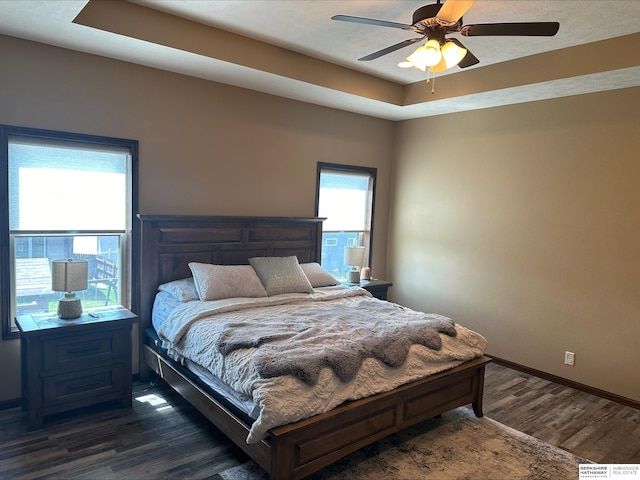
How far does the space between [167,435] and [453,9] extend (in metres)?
3.10

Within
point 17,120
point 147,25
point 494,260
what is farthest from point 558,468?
point 17,120

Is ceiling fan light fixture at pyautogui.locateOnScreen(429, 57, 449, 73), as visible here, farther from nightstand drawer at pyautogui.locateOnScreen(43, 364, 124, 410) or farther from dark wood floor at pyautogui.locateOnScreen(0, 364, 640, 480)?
nightstand drawer at pyautogui.locateOnScreen(43, 364, 124, 410)

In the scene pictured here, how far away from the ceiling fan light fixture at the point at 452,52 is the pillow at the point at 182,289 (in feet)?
8.30

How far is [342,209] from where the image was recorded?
5.34 metres

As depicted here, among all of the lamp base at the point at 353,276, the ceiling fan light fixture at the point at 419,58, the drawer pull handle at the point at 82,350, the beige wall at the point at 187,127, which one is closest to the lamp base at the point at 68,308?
the drawer pull handle at the point at 82,350

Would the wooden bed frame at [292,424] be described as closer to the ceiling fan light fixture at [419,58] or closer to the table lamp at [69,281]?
the table lamp at [69,281]

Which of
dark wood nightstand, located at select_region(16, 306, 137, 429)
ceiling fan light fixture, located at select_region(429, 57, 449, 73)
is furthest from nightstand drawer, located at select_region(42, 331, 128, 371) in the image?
ceiling fan light fixture, located at select_region(429, 57, 449, 73)

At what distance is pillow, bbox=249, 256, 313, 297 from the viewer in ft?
12.9

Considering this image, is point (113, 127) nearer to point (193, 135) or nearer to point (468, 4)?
point (193, 135)

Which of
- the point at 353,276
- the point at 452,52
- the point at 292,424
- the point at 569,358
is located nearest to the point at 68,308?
the point at 292,424

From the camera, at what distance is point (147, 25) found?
3.09 m

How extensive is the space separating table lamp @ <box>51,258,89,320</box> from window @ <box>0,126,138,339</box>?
1.05 feet

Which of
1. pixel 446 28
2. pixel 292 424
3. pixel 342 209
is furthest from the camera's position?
pixel 342 209

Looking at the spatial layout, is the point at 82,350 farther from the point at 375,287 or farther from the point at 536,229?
the point at 536,229
